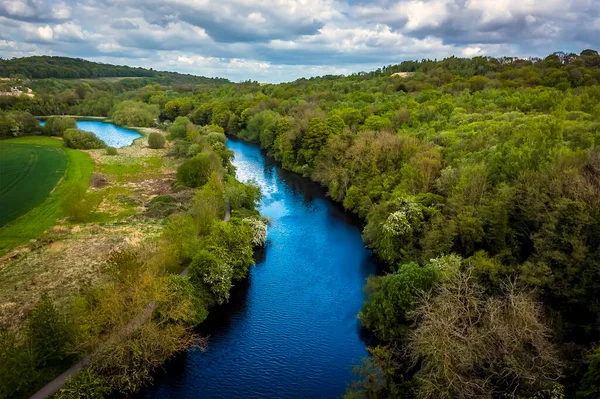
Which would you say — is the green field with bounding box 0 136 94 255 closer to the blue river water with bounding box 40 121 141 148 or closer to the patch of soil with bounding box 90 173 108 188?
the patch of soil with bounding box 90 173 108 188

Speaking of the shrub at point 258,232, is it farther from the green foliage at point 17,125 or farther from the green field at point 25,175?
the green foliage at point 17,125

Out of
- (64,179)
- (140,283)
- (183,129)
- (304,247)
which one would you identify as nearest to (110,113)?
(183,129)

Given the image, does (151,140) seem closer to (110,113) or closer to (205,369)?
(110,113)

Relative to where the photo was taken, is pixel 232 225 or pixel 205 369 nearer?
pixel 205 369

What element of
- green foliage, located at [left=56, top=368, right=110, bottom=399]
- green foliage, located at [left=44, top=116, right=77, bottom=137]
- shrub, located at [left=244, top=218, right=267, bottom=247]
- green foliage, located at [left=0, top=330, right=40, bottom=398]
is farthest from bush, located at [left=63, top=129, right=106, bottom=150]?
green foliage, located at [left=56, top=368, right=110, bottom=399]

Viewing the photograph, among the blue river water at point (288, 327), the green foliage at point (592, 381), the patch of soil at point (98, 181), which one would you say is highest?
the green foliage at point (592, 381)

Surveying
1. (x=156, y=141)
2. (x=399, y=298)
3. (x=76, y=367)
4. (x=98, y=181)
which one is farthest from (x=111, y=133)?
(x=399, y=298)

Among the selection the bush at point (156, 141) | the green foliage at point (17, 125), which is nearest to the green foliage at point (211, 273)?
the bush at point (156, 141)
